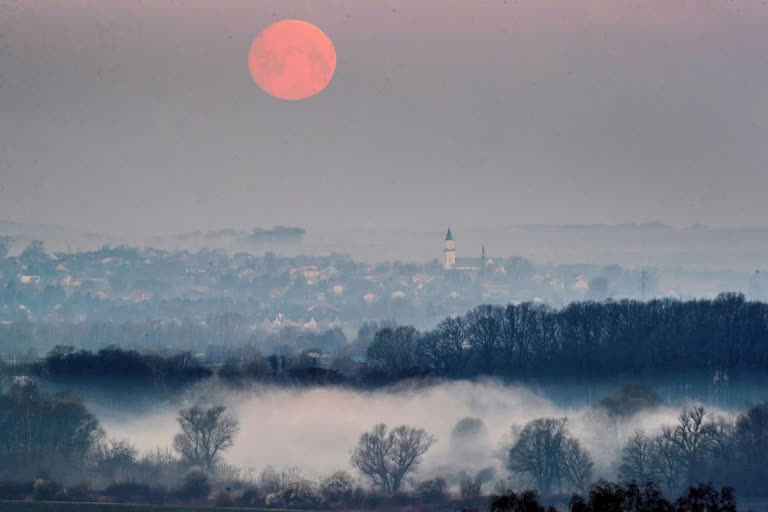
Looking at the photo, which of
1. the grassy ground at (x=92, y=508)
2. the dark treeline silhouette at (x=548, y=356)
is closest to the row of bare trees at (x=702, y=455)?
the dark treeline silhouette at (x=548, y=356)

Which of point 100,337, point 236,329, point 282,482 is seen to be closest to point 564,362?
point 282,482

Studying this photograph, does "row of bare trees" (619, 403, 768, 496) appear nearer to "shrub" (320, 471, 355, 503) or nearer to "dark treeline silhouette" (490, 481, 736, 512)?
"shrub" (320, 471, 355, 503)

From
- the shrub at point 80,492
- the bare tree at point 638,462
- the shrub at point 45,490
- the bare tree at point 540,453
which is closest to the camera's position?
the bare tree at point 540,453

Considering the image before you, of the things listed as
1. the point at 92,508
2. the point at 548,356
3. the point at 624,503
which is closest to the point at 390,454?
the point at 92,508

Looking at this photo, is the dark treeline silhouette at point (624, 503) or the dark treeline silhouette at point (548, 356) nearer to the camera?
the dark treeline silhouette at point (624, 503)

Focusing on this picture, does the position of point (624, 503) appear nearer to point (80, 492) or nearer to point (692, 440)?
point (692, 440)

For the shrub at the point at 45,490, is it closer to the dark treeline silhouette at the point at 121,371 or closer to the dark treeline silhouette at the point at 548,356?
the dark treeline silhouette at the point at 121,371

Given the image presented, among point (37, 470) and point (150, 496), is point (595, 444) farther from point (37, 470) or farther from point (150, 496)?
point (37, 470)
